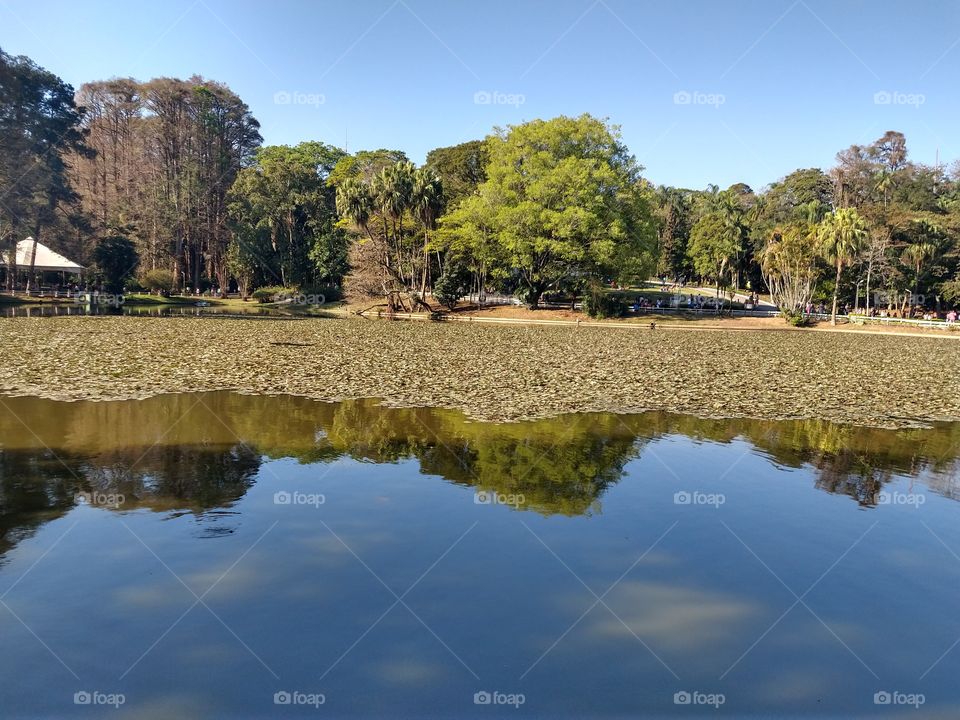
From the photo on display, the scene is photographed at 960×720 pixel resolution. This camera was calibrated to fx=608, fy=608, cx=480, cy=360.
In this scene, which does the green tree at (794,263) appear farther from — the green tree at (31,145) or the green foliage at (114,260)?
the green tree at (31,145)

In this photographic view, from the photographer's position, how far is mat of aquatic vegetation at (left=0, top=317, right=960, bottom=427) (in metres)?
17.8

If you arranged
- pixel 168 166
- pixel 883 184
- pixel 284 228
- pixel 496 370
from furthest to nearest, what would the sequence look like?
pixel 883 184, pixel 168 166, pixel 284 228, pixel 496 370

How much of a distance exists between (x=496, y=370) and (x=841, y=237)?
4562 cm

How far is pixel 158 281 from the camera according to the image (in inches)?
2662

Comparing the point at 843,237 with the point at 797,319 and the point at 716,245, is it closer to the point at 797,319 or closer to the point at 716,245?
the point at 797,319

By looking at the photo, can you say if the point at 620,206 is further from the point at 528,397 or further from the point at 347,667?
the point at 347,667

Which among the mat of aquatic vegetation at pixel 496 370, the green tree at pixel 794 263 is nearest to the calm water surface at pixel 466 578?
the mat of aquatic vegetation at pixel 496 370

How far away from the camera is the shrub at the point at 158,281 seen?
220ft

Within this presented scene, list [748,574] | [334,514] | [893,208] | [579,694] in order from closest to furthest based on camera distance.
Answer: [579,694], [748,574], [334,514], [893,208]

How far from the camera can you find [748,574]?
7762mm

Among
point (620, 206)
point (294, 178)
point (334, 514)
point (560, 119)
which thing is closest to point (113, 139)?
point (294, 178)

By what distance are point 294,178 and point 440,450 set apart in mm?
73111

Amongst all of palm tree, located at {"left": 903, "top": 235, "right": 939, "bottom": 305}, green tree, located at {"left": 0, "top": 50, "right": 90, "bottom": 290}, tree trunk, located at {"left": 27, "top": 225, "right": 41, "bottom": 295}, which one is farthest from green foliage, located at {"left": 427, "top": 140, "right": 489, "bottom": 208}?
palm tree, located at {"left": 903, "top": 235, "right": 939, "bottom": 305}

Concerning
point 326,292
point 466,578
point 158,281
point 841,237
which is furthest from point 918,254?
point 158,281
